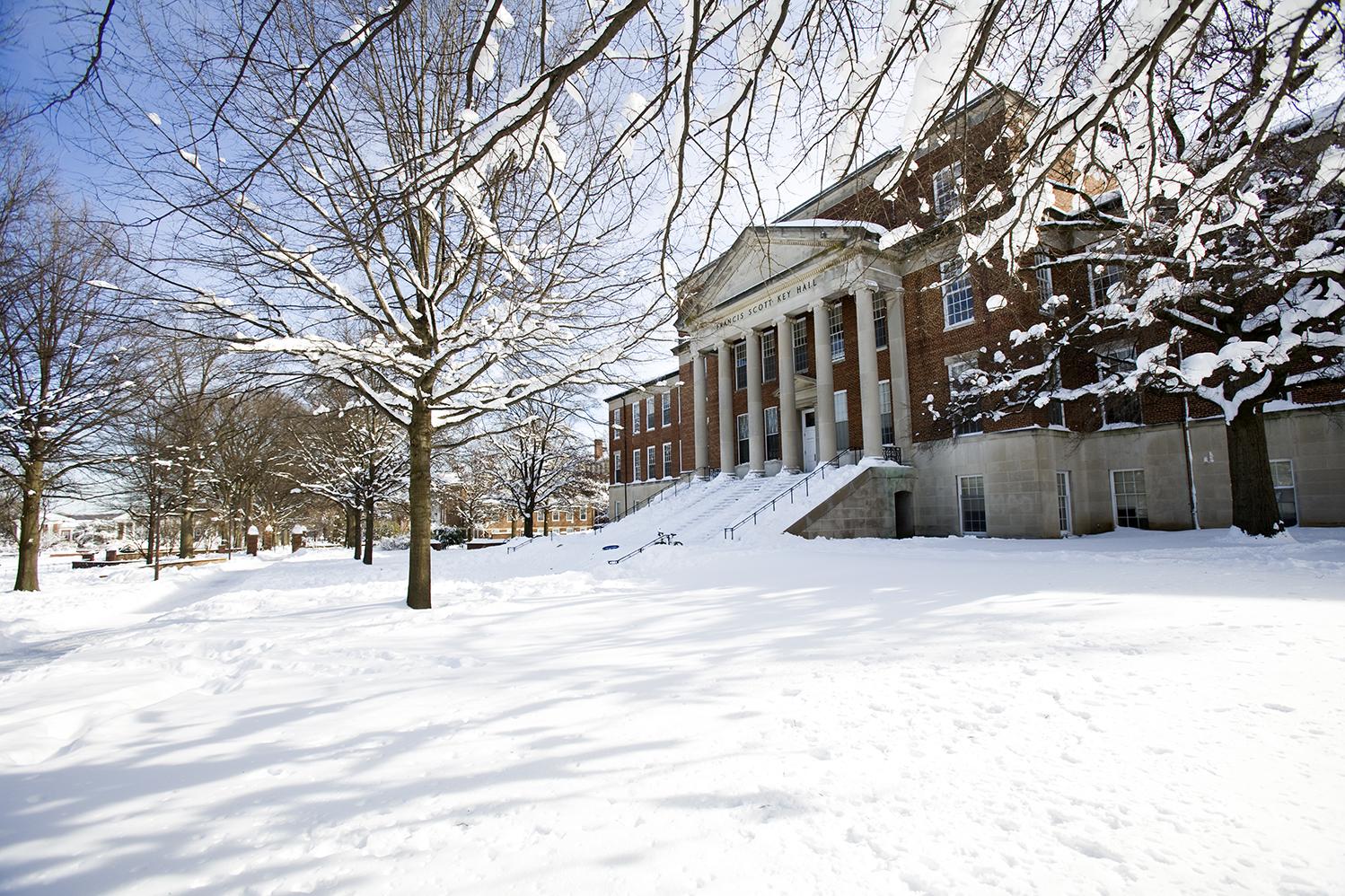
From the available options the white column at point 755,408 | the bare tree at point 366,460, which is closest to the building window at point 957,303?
the white column at point 755,408

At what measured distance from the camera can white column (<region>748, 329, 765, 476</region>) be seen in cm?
2677

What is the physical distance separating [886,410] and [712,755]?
2232cm

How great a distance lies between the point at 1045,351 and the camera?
18.8m

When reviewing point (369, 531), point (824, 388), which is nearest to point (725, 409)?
point (824, 388)

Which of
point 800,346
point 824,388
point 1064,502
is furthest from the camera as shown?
point 800,346

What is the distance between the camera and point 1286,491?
17125mm

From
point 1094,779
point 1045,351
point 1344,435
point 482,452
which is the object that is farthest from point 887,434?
point 482,452

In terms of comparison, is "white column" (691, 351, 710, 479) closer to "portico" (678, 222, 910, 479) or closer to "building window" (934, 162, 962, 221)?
"portico" (678, 222, 910, 479)

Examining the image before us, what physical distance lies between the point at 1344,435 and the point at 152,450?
37.1 metres

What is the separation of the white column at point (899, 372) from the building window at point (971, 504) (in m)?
2.45

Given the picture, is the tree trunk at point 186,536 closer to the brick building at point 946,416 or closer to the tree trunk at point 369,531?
the tree trunk at point 369,531

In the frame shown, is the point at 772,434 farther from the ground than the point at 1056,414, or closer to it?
farther from the ground

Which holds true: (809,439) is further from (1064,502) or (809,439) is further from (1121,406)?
(1121,406)

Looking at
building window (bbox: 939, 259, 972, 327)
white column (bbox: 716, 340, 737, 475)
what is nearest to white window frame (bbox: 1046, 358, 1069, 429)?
building window (bbox: 939, 259, 972, 327)
